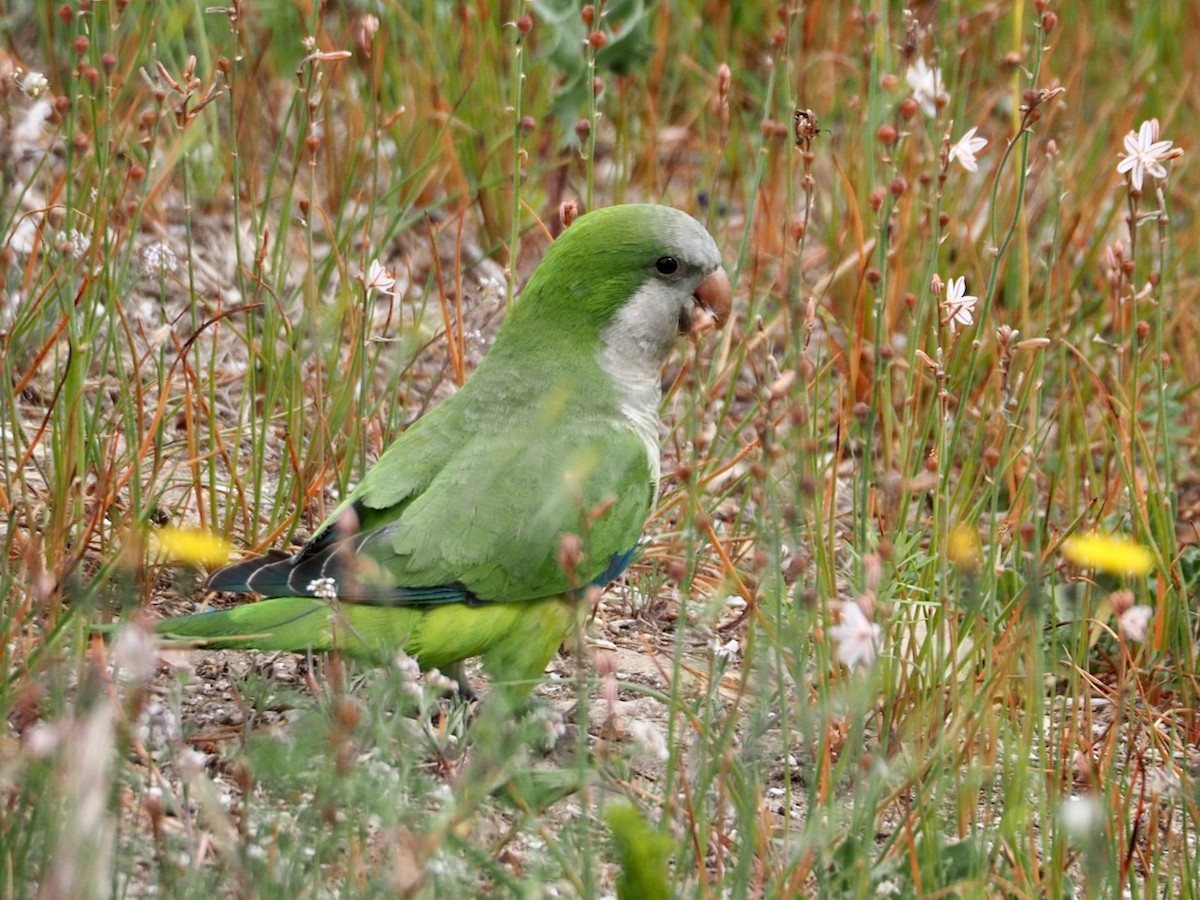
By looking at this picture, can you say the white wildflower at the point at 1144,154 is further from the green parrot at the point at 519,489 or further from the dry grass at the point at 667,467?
the green parrot at the point at 519,489

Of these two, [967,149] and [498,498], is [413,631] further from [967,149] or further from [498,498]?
[967,149]

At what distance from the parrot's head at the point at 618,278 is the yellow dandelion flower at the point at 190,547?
772 mm

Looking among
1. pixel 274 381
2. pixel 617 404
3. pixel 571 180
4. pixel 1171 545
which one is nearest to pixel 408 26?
pixel 571 180

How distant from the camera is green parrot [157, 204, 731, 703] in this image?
2672mm

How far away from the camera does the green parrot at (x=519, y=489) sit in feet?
8.77

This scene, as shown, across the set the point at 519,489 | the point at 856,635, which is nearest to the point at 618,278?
the point at 519,489

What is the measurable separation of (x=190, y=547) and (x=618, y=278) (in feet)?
Result: 3.23

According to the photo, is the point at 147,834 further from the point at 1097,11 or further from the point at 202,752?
the point at 1097,11

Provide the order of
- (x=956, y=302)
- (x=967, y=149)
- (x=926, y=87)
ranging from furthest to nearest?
(x=926, y=87) → (x=967, y=149) → (x=956, y=302)

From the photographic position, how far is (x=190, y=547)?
115 inches

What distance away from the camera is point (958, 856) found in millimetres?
2311

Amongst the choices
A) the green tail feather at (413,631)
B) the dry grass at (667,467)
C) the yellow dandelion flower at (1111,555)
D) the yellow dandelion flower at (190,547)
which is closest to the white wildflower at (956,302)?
the dry grass at (667,467)

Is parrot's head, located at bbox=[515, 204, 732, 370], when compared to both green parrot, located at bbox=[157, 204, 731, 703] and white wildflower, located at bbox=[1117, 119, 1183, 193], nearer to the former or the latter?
green parrot, located at bbox=[157, 204, 731, 703]

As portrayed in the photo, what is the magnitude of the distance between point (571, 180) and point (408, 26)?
699mm
